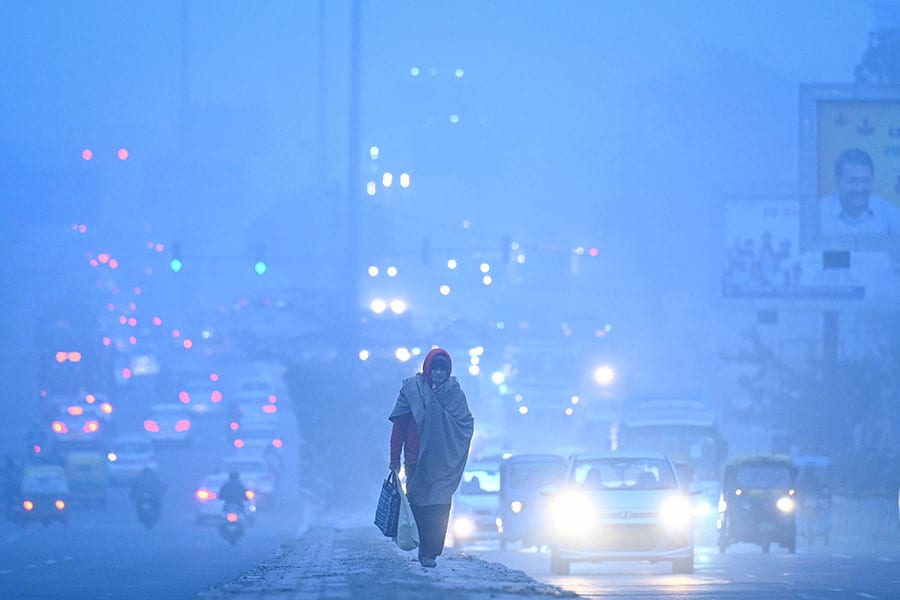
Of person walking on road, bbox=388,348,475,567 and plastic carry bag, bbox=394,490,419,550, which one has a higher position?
person walking on road, bbox=388,348,475,567

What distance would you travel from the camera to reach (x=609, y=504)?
2205cm

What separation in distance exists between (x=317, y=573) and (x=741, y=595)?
436 centimetres

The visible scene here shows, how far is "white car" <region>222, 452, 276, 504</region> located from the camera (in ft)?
174

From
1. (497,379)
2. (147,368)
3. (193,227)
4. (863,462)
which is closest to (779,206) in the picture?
(863,462)

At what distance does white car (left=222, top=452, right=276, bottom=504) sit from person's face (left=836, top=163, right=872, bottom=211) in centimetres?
1935

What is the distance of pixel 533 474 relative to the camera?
35000 millimetres

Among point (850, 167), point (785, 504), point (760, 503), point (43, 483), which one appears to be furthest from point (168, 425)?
point (785, 504)

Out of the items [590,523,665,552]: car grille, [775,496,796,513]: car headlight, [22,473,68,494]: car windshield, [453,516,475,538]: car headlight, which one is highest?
[590,523,665,552]: car grille

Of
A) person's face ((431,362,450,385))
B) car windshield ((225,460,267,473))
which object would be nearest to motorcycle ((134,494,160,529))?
car windshield ((225,460,267,473))

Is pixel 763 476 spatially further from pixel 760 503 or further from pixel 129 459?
pixel 129 459

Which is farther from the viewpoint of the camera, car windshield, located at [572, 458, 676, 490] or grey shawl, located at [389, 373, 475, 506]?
car windshield, located at [572, 458, 676, 490]

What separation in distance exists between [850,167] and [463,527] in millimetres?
16249

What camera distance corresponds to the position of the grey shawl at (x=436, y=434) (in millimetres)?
14031

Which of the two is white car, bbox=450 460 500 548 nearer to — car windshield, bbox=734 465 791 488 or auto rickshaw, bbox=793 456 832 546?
car windshield, bbox=734 465 791 488
